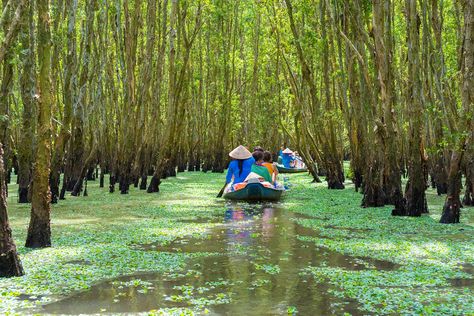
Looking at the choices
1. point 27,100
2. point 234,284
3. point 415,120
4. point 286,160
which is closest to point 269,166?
point 415,120

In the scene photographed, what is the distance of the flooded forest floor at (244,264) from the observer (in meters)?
6.88

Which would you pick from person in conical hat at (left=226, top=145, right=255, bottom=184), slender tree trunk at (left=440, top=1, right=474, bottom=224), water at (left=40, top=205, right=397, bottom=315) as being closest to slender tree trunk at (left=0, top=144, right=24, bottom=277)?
water at (left=40, top=205, right=397, bottom=315)

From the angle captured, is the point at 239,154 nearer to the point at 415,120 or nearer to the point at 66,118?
the point at 66,118

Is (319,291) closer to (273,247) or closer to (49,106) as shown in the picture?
(273,247)

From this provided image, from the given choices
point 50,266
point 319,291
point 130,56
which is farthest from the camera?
point 130,56

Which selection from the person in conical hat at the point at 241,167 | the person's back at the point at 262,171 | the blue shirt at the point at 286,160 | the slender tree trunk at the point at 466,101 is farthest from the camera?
the blue shirt at the point at 286,160

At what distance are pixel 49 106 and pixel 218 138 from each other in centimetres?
2896

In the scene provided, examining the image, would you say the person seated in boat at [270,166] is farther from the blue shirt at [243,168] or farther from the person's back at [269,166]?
the blue shirt at [243,168]

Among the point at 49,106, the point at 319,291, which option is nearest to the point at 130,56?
the point at 49,106

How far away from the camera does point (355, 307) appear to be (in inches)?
265

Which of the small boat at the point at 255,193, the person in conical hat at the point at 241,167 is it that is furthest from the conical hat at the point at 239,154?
the small boat at the point at 255,193

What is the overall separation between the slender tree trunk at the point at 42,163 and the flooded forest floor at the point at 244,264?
37 cm

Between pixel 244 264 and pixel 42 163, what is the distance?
11.6ft

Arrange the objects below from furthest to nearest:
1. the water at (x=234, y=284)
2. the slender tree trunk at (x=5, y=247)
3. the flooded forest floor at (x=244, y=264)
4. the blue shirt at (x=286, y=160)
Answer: the blue shirt at (x=286, y=160), the slender tree trunk at (x=5, y=247), the flooded forest floor at (x=244, y=264), the water at (x=234, y=284)
